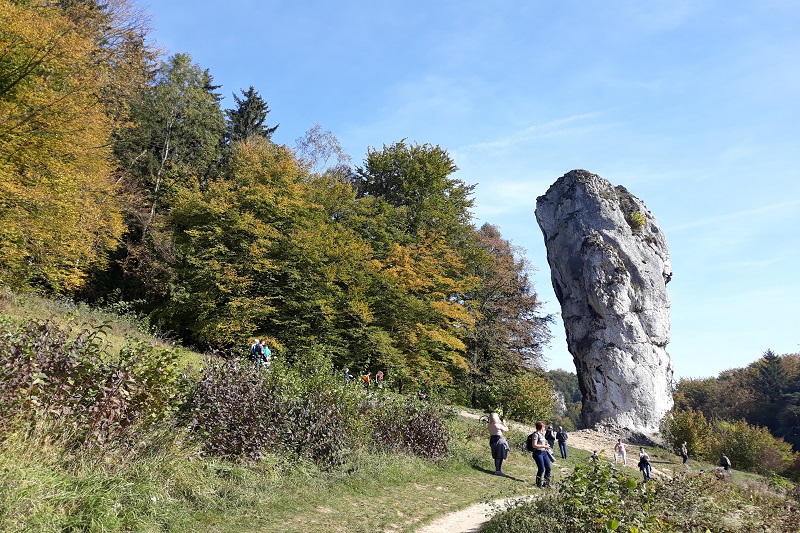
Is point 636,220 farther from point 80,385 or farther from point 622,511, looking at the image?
point 80,385

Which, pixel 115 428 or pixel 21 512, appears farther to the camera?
pixel 115 428

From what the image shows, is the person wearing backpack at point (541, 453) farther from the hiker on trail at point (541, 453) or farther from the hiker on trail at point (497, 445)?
the hiker on trail at point (497, 445)

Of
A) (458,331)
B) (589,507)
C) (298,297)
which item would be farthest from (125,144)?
(589,507)

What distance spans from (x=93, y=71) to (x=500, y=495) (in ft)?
64.1

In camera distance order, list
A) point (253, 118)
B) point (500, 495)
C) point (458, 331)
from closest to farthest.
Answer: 1. point (500, 495)
2. point (458, 331)
3. point (253, 118)

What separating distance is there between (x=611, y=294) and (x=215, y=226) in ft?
81.3

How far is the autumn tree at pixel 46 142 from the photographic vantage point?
14.0 m

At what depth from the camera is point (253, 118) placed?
37.1 metres

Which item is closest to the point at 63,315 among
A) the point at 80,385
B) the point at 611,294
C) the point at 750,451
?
the point at 80,385

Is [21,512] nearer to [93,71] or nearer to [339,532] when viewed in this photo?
[339,532]

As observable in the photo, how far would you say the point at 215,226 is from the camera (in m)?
23.8

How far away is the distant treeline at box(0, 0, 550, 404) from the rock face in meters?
3.64

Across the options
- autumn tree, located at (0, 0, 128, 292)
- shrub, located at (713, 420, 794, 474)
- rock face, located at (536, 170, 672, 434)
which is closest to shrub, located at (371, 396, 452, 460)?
autumn tree, located at (0, 0, 128, 292)

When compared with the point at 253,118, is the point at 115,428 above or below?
below
